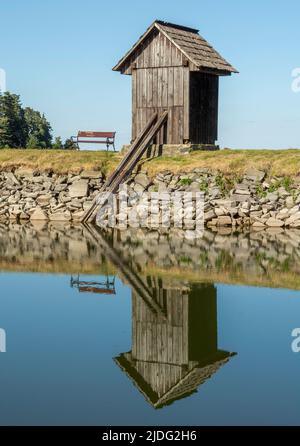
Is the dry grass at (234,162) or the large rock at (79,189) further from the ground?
the dry grass at (234,162)

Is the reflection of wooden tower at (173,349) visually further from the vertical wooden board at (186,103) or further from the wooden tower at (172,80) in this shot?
the wooden tower at (172,80)

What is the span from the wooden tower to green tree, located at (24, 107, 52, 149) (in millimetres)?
A: 18154

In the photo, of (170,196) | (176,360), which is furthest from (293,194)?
(176,360)

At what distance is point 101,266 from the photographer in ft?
71.7

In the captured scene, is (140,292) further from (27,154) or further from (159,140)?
(27,154)

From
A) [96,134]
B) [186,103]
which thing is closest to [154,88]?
[186,103]

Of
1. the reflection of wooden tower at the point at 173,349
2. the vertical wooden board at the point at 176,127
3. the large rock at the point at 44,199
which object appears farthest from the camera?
the large rock at the point at 44,199

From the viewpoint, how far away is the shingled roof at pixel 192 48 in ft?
119

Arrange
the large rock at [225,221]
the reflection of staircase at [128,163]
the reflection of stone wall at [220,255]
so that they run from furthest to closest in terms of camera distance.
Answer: the reflection of staircase at [128,163]
the large rock at [225,221]
the reflection of stone wall at [220,255]

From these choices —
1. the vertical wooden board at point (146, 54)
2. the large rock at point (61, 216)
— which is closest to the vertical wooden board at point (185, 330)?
the large rock at point (61, 216)

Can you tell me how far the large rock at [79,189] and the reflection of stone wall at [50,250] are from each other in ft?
9.00

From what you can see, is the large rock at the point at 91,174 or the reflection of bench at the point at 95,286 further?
the large rock at the point at 91,174

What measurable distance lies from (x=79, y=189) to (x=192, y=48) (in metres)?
8.82
